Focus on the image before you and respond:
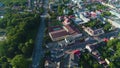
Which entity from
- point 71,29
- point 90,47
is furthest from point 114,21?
point 90,47

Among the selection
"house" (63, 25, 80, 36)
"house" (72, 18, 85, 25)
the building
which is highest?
the building

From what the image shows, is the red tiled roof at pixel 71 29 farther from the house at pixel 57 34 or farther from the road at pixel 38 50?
the road at pixel 38 50

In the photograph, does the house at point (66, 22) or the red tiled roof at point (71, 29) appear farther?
the house at point (66, 22)

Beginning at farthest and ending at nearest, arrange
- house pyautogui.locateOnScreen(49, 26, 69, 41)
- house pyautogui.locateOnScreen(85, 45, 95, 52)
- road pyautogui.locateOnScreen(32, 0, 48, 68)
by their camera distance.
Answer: house pyautogui.locateOnScreen(49, 26, 69, 41) < house pyautogui.locateOnScreen(85, 45, 95, 52) < road pyautogui.locateOnScreen(32, 0, 48, 68)

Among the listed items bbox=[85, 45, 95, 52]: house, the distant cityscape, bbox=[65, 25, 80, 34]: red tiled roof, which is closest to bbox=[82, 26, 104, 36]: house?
the distant cityscape

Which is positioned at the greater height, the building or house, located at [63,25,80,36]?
the building

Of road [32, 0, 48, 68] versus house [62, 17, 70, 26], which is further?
house [62, 17, 70, 26]

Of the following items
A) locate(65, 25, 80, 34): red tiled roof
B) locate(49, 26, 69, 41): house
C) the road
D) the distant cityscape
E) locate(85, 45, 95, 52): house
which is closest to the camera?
the distant cityscape

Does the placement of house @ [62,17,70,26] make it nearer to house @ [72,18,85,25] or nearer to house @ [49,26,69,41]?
house @ [72,18,85,25]

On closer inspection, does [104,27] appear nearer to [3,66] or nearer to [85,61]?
[85,61]

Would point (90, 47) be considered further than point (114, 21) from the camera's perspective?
No

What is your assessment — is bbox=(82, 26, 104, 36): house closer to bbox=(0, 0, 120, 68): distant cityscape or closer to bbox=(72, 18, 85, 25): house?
bbox=(0, 0, 120, 68): distant cityscape

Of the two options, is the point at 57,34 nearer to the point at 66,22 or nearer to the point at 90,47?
the point at 66,22

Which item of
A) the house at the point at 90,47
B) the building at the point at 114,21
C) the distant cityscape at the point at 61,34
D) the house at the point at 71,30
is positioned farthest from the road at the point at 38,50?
the building at the point at 114,21
